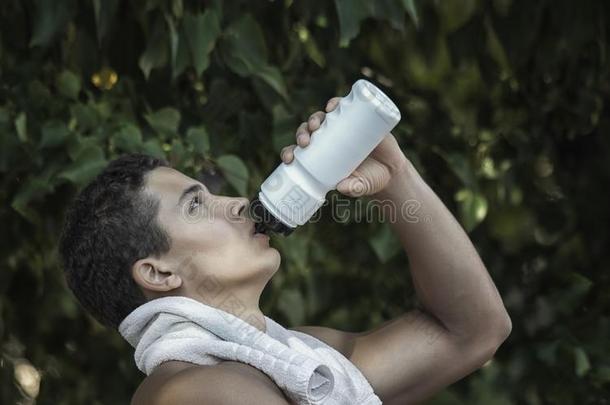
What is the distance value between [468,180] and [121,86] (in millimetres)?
634

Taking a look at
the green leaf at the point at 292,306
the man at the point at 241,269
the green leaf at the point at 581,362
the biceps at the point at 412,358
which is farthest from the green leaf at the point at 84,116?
the green leaf at the point at 581,362

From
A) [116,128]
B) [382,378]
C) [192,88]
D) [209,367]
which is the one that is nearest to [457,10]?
[192,88]

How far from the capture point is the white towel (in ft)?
5.62

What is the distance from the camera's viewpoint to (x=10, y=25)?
2486 millimetres

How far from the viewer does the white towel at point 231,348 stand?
1714mm

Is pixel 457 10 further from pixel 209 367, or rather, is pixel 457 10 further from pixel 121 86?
pixel 209 367

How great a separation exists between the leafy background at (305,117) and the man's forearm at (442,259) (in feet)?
1.22

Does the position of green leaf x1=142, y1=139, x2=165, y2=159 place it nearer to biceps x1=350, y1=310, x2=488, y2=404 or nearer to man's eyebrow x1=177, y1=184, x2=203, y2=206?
man's eyebrow x1=177, y1=184, x2=203, y2=206

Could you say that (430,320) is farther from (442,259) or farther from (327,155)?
(327,155)

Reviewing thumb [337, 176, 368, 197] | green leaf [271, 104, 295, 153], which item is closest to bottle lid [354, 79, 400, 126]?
thumb [337, 176, 368, 197]

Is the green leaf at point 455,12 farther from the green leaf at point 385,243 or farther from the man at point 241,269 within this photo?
the man at point 241,269

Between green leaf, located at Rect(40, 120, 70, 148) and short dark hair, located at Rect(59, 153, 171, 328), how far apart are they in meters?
0.38

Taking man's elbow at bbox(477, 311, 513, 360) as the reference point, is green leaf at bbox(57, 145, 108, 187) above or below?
above

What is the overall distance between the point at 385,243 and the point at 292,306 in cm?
21
